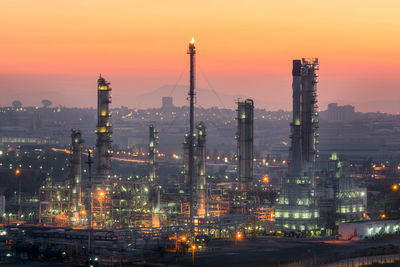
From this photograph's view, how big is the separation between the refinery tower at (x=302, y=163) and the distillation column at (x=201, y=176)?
19.3 ft

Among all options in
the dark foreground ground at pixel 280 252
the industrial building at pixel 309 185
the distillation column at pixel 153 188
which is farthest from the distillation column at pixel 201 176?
the dark foreground ground at pixel 280 252

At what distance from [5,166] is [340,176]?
6094cm

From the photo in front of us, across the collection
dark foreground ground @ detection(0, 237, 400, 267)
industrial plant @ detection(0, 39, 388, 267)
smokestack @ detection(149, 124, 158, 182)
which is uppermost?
smokestack @ detection(149, 124, 158, 182)

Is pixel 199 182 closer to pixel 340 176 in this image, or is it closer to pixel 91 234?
pixel 340 176

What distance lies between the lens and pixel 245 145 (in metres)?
76.8

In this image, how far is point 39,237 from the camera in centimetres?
5781

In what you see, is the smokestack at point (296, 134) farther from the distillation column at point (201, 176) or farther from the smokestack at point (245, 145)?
the distillation column at point (201, 176)

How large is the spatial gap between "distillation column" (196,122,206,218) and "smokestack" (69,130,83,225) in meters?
8.43

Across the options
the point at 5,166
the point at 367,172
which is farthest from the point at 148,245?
the point at 5,166

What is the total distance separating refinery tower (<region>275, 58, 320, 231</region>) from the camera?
6975 cm

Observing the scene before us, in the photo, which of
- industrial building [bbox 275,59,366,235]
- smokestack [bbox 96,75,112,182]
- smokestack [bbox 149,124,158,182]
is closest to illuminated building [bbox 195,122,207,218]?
smokestack [bbox 149,124,158,182]

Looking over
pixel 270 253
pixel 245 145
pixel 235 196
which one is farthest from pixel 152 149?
pixel 270 253

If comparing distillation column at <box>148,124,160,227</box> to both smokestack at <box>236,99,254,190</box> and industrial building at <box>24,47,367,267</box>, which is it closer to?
industrial building at <box>24,47,367,267</box>

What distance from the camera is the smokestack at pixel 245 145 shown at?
76812 millimetres
